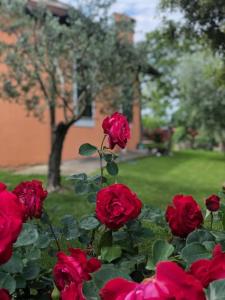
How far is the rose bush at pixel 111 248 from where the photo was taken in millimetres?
1128

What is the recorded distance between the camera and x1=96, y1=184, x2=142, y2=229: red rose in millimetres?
1760

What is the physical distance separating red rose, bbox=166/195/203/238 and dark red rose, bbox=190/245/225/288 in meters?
0.65

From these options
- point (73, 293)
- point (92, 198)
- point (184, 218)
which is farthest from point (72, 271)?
point (92, 198)

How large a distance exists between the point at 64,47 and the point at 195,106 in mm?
13825

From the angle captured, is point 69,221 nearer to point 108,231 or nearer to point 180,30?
point 108,231

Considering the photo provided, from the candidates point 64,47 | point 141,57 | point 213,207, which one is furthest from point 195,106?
point 213,207

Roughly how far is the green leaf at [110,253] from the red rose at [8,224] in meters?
0.62

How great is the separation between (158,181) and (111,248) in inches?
463

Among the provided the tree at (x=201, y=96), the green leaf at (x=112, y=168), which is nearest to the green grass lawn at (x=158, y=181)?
the tree at (x=201, y=96)

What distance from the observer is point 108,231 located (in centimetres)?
195

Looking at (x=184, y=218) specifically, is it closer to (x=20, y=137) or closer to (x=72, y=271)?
(x=72, y=271)

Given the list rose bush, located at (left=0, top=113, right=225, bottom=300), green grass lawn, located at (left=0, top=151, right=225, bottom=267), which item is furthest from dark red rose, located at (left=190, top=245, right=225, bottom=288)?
green grass lawn, located at (left=0, top=151, right=225, bottom=267)

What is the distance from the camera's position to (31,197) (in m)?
2.05

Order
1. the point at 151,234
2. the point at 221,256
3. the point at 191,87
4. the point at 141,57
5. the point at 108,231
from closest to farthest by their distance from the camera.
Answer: the point at 221,256, the point at 108,231, the point at 151,234, the point at 141,57, the point at 191,87
